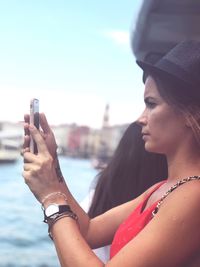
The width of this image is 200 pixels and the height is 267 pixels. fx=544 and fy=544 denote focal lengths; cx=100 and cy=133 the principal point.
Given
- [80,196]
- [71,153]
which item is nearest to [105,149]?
[71,153]

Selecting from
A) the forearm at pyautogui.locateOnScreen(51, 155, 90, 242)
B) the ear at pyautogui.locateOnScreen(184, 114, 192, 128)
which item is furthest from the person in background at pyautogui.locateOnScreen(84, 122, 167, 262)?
the ear at pyautogui.locateOnScreen(184, 114, 192, 128)

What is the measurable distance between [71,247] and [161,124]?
1.19ft

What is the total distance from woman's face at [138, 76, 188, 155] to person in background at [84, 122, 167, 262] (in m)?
1.10

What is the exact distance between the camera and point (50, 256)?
14.6 meters

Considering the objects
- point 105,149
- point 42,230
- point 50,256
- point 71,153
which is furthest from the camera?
point 71,153

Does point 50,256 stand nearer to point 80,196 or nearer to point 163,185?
point 163,185

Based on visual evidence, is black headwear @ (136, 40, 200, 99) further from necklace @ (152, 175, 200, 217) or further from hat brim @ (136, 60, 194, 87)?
necklace @ (152, 175, 200, 217)

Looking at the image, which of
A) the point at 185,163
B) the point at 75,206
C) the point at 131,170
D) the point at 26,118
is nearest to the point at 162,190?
the point at 185,163

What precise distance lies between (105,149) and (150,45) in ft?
244

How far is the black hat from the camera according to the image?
50.8 inches

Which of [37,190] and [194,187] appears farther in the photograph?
[37,190]

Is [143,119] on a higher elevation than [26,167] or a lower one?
higher

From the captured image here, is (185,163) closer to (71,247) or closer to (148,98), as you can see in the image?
(148,98)

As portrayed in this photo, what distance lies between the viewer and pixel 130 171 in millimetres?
2477
